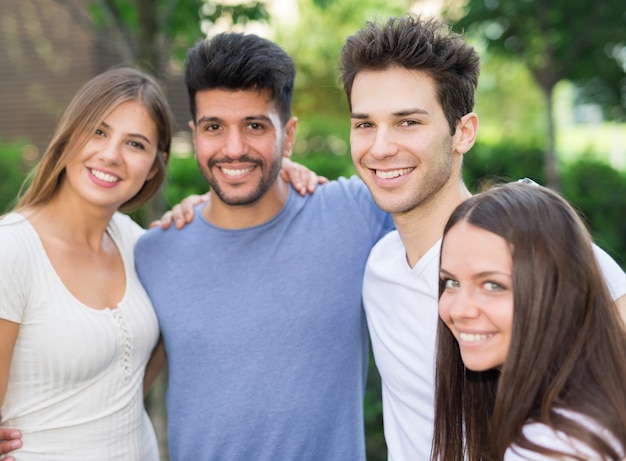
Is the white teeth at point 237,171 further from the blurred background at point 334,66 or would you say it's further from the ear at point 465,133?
the ear at point 465,133

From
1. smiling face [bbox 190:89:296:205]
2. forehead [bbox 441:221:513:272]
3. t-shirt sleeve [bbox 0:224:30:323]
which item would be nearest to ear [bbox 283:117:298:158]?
smiling face [bbox 190:89:296:205]

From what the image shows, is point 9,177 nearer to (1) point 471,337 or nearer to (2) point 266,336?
(2) point 266,336

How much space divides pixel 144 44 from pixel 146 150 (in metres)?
1.37

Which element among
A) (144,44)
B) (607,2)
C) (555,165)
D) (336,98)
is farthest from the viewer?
(336,98)

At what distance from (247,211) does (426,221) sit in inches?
35.0

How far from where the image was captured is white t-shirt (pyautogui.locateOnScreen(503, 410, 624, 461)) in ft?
6.29

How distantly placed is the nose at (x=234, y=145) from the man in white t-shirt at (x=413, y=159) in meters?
0.56

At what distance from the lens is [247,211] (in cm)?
341

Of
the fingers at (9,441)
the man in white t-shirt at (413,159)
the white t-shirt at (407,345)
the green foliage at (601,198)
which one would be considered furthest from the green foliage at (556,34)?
the fingers at (9,441)

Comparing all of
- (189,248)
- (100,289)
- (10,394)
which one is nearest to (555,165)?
(189,248)

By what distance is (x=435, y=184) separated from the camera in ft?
9.43

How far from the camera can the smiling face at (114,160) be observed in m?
3.19

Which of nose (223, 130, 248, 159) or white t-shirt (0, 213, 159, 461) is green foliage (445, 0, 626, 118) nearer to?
nose (223, 130, 248, 159)

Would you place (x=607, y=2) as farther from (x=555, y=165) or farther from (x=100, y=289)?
(x=100, y=289)
